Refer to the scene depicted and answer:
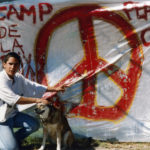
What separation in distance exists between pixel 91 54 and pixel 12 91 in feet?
4.91

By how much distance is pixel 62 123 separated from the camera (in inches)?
168

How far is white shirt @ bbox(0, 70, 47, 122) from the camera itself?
11.8 ft

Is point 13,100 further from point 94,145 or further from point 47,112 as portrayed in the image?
point 94,145

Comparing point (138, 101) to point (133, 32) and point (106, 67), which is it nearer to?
point (106, 67)

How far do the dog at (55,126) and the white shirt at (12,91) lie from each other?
29cm

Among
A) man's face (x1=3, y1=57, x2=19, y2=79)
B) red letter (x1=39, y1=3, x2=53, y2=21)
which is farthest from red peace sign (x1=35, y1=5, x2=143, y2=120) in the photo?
man's face (x1=3, y1=57, x2=19, y2=79)

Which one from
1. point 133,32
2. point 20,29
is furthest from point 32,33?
point 133,32

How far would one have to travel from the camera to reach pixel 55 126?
4.18 meters

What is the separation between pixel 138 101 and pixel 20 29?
7.22 ft

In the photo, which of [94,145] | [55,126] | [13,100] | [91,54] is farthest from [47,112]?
[91,54]

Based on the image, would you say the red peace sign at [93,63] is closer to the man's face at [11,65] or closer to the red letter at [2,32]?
the red letter at [2,32]

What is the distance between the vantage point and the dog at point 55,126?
157 inches

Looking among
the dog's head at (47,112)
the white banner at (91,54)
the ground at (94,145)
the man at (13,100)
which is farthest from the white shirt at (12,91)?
the ground at (94,145)

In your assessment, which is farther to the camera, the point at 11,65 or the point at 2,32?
the point at 2,32
